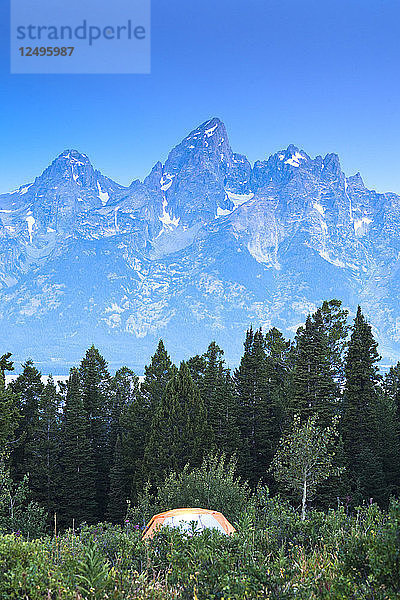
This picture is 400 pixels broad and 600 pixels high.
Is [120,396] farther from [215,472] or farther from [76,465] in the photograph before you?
[215,472]

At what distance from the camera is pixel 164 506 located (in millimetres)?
20859

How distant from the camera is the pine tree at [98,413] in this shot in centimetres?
4044

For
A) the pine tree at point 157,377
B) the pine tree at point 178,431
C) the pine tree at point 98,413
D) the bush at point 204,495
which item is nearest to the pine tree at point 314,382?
the pine tree at point 178,431

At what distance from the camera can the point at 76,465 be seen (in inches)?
1494

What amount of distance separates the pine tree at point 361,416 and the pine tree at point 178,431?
8.77m

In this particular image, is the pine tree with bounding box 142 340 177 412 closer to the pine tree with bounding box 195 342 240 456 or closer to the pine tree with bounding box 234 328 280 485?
the pine tree with bounding box 195 342 240 456

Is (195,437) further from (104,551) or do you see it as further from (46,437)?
(104,551)

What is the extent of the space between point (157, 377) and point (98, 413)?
5643mm

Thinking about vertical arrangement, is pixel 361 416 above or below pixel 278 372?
below

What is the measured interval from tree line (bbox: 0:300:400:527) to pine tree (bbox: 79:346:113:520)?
8 centimetres

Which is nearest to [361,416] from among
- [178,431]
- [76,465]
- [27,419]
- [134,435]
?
[178,431]

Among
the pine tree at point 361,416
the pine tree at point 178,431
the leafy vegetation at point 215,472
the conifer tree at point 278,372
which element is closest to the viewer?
the leafy vegetation at point 215,472

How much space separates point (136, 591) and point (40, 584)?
3.64 feet

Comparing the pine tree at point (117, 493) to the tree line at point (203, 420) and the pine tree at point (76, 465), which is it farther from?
the pine tree at point (76, 465)
